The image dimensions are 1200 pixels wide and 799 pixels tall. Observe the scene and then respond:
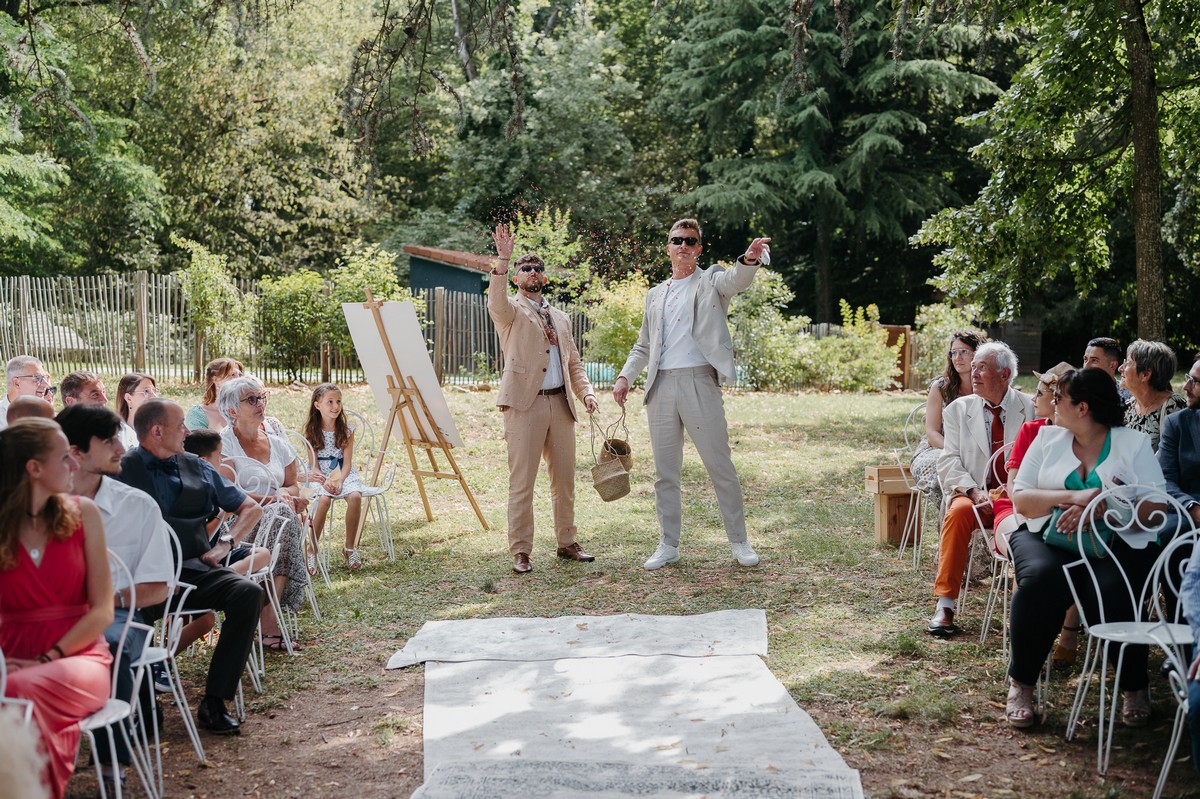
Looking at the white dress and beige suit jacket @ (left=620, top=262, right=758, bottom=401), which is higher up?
beige suit jacket @ (left=620, top=262, right=758, bottom=401)

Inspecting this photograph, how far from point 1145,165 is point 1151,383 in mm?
5050

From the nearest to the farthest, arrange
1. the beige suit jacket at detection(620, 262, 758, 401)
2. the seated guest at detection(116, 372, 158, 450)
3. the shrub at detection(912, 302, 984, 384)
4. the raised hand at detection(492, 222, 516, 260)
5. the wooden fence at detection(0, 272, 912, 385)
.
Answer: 1. the seated guest at detection(116, 372, 158, 450)
2. the raised hand at detection(492, 222, 516, 260)
3. the beige suit jacket at detection(620, 262, 758, 401)
4. the wooden fence at detection(0, 272, 912, 385)
5. the shrub at detection(912, 302, 984, 384)

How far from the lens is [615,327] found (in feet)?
58.6

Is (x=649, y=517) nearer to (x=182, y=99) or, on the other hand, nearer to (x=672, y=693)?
(x=672, y=693)

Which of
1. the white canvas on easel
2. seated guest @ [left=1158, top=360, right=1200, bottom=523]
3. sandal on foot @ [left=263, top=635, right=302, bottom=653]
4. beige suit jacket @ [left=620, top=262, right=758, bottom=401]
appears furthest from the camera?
the white canvas on easel

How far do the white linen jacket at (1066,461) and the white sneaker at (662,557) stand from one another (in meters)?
2.93

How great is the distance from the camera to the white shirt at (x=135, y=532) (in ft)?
12.5

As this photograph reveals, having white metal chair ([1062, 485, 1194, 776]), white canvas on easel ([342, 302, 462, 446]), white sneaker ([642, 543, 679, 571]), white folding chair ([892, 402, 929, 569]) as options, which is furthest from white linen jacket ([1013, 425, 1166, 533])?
white canvas on easel ([342, 302, 462, 446])

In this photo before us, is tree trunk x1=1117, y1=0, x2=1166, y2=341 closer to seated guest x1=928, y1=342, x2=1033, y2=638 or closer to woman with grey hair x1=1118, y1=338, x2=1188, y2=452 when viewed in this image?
seated guest x1=928, y1=342, x2=1033, y2=638

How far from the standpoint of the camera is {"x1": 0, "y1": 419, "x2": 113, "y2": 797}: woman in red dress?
10.6 feet

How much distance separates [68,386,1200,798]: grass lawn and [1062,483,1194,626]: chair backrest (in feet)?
1.62

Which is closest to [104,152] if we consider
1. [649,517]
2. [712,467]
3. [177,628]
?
[649,517]

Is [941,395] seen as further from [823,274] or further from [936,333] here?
[823,274]

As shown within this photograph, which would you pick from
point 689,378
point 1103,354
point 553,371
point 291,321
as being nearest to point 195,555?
point 553,371
